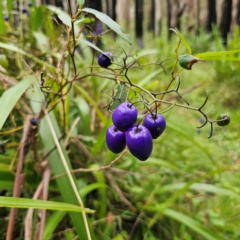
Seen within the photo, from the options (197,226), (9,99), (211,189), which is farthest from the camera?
(211,189)

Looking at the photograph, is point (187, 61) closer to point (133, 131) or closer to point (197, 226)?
point (133, 131)

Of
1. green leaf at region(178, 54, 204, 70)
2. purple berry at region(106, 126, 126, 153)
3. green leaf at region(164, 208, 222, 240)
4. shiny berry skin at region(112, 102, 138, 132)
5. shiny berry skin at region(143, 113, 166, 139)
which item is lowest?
green leaf at region(164, 208, 222, 240)

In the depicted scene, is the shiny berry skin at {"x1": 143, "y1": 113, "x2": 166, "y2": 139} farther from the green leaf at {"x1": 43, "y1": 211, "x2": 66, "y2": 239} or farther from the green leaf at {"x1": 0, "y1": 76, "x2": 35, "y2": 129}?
the green leaf at {"x1": 43, "y1": 211, "x2": 66, "y2": 239}

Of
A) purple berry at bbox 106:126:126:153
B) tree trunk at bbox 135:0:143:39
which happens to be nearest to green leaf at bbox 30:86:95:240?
purple berry at bbox 106:126:126:153

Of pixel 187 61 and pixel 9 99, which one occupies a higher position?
pixel 187 61

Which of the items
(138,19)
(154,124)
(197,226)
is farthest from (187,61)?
(138,19)

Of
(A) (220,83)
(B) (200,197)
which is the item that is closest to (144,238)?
(B) (200,197)

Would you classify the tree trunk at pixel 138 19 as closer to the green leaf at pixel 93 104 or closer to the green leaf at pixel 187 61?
the green leaf at pixel 93 104

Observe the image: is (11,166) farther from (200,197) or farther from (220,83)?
(220,83)
